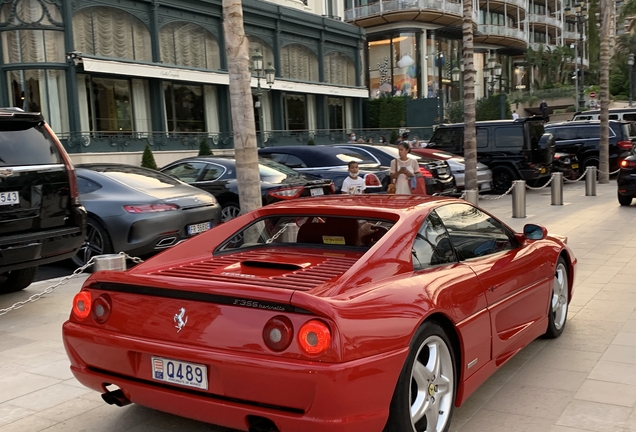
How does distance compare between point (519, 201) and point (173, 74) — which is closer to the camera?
point (519, 201)

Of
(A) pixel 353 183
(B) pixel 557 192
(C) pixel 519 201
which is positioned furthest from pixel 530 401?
(B) pixel 557 192

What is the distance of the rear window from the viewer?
6535 mm

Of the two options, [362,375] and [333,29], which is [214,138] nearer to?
[333,29]

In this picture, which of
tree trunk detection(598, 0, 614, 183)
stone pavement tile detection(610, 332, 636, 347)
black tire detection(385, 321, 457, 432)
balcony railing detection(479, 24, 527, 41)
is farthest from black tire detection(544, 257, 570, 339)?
balcony railing detection(479, 24, 527, 41)

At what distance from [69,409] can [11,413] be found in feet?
1.21

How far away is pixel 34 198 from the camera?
659 centimetres

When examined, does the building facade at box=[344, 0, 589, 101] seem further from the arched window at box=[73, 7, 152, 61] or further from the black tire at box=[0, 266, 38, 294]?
the black tire at box=[0, 266, 38, 294]

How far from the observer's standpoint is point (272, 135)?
33.3 meters

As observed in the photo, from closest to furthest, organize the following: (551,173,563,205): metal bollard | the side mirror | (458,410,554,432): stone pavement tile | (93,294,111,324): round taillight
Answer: (93,294,111,324): round taillight, (458,410,554,432): stone pavement tile, the side mirror, (551,173,563,205): metal bollard

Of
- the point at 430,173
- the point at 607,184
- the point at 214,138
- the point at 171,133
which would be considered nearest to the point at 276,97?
the point at 214,138

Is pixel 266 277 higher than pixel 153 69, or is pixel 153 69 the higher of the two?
pixel 153 69

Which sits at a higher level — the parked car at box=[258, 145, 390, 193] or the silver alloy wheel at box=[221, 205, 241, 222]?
the parked car at box=[258, 145, 390, 193]

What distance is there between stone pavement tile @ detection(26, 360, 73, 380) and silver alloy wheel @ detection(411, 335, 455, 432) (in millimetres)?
2799

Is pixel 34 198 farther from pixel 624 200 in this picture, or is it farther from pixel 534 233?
pixel 624 200
